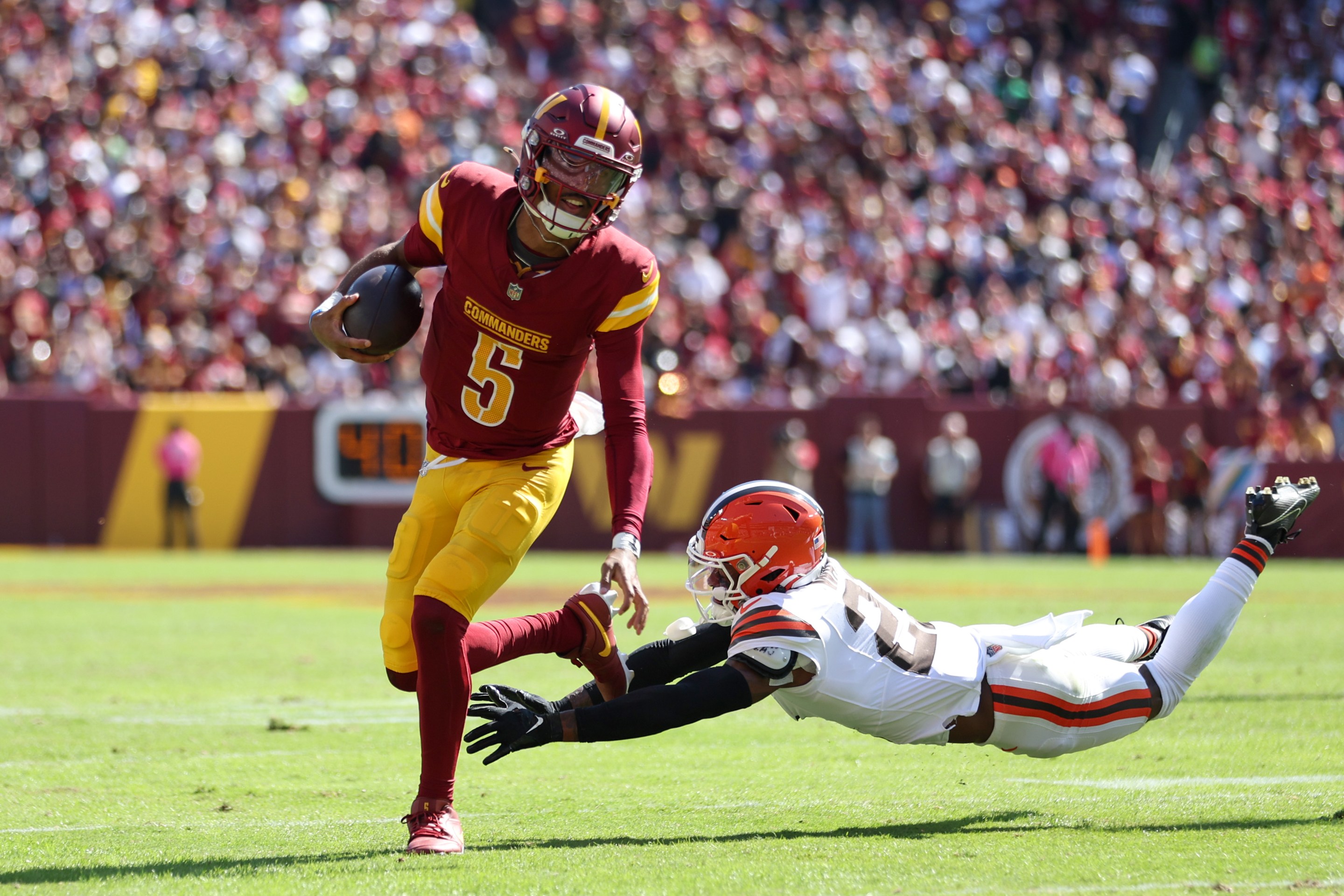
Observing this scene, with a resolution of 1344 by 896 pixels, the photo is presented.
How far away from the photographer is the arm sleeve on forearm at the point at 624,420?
4539mm

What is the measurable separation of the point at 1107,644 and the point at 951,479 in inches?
485

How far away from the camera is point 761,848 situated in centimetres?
415

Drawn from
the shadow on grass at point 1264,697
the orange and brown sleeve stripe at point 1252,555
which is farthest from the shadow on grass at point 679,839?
the shadow on grass at point 1264,697

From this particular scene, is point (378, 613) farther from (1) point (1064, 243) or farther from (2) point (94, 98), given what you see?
(1) point (1064, 243)

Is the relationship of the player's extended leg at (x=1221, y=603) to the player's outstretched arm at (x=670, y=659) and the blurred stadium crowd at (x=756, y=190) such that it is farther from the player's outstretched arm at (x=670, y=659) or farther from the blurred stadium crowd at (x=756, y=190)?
the blurred stadium crowd at (x=756, y=190)

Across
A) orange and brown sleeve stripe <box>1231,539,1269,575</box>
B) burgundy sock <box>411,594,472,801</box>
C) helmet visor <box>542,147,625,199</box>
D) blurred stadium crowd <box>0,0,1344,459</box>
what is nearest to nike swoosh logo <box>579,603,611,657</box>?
burgundy sock <box>411,594,472,801</box>

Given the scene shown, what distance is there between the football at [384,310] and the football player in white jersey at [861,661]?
1.10 meters

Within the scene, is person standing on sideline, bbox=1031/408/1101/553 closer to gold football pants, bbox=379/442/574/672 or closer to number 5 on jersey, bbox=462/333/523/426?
gold football pants, bbox=379/442/574/672

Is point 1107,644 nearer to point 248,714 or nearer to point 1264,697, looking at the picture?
point 1264,697

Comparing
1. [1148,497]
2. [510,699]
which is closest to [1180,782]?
[510,699]

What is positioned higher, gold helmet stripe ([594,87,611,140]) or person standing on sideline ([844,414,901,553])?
gold helmet stripe ([594,87,611,140])

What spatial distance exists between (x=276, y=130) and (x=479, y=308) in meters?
15.1

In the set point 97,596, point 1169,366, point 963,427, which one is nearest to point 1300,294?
point 1169,366

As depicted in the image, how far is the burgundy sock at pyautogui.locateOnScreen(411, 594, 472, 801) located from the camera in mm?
4301
